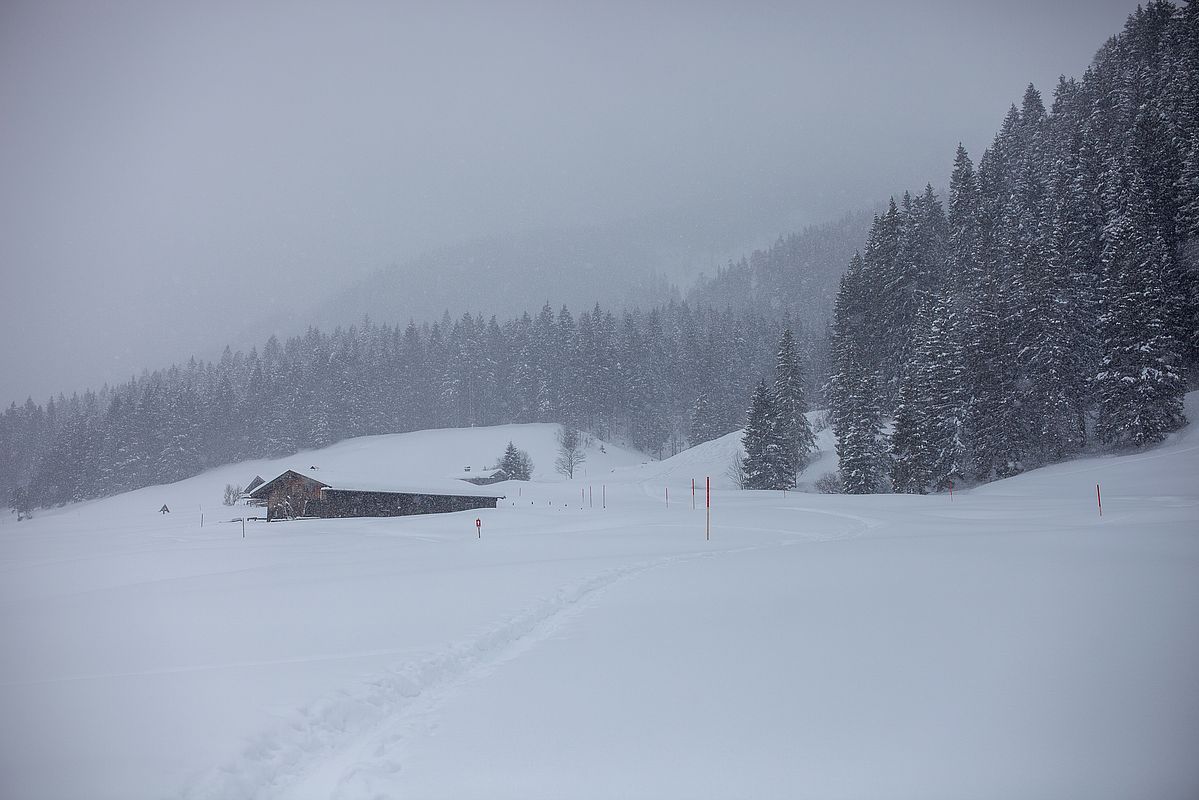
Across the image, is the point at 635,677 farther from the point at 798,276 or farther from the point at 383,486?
the point at 798,276

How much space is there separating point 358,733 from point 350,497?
1663 inches

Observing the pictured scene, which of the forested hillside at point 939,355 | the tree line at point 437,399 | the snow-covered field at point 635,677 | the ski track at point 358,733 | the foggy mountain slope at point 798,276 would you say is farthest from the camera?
the foggy mountain slope at point 798,276

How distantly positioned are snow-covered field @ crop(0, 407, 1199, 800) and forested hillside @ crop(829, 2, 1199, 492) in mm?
23437

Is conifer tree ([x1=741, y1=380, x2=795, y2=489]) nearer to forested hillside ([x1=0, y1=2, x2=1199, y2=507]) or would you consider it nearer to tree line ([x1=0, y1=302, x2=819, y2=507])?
forested hillside ([x1=0, y1=2, x2=1199, y2=507])

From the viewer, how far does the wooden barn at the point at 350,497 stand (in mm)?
43906

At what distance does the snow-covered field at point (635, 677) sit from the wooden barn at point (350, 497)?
29.9 meters

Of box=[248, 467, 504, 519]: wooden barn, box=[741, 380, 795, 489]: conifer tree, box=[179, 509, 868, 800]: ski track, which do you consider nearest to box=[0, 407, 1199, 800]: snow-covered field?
box=[179, 509, 868, 800]: ski track

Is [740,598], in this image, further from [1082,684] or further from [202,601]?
[202,601]

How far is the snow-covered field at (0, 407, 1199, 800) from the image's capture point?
4293 mm

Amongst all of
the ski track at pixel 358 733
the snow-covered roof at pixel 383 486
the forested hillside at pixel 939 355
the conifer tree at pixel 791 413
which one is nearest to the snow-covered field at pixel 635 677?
the ski track at pixel 358 733

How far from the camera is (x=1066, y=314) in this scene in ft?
116

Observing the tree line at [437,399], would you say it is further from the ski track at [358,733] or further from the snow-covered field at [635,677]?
the ski track at [358,733]

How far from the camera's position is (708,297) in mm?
180500

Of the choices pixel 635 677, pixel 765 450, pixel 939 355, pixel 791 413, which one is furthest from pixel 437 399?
pixel 635 677
